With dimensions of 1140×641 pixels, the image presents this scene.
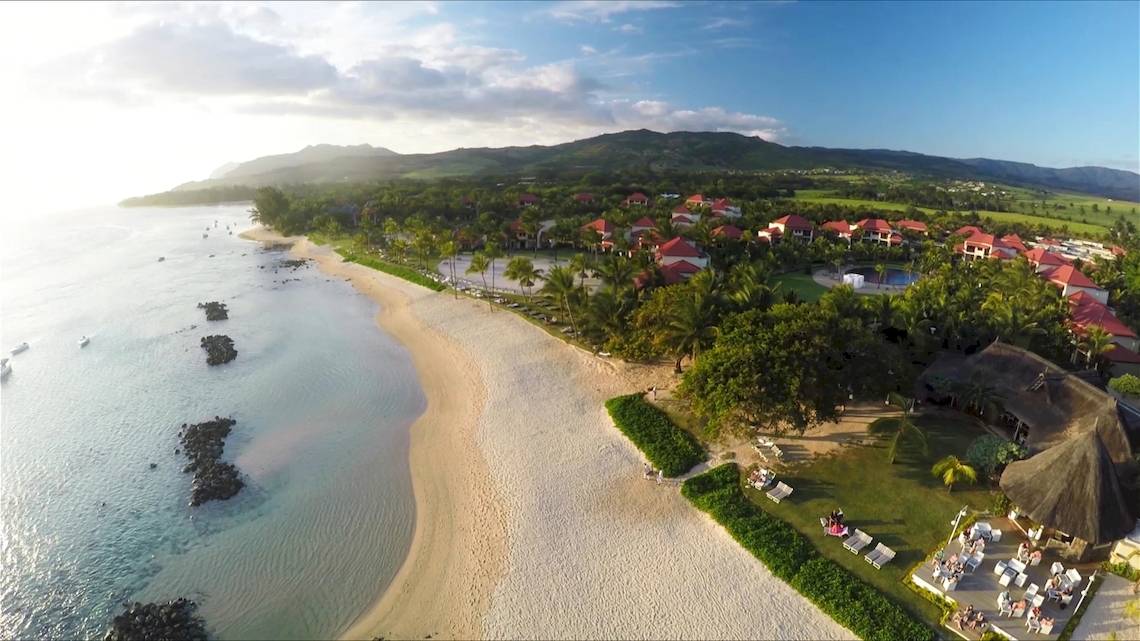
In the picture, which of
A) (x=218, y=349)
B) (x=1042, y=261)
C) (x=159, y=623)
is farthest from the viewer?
(x=1042, y=261)

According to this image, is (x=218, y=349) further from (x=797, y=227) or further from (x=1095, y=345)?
(x=797, y=227)

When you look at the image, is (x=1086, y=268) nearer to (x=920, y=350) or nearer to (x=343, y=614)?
(x=920, y=350)

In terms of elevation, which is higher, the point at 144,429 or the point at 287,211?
the point at 287,211

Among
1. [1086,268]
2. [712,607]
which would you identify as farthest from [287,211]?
[1086,268]

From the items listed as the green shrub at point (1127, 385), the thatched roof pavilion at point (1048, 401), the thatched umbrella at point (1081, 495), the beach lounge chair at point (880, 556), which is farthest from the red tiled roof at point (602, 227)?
the thatched umbrella at point (1081, 495)

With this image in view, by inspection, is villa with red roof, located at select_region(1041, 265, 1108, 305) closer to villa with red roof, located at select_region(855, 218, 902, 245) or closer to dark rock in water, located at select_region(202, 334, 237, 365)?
villa with red roof, located at select_region(855, 218, 902, 245)

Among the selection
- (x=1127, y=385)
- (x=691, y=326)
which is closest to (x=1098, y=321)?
(x=1127, y=385)
